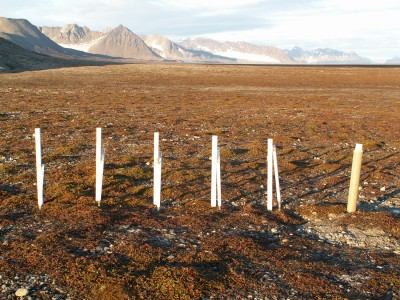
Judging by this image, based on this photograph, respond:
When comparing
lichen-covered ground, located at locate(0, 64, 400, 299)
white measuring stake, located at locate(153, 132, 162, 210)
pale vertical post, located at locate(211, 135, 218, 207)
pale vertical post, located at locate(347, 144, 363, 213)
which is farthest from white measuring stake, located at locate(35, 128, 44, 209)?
pale vertical post, located at locate(347, 144, 363, 213)

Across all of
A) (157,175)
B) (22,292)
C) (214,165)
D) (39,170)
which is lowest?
(22,292)

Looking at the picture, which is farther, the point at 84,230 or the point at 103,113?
the point at 103,113

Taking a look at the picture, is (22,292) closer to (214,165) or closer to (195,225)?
(195,225)

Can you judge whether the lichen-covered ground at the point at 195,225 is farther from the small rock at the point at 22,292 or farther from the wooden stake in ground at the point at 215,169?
the wooden stake in ground at the point at 215,169

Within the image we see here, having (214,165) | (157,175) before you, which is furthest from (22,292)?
(214,165)

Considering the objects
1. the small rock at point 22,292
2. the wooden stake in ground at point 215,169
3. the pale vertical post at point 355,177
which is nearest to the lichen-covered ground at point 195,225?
the small rock at point 22,292

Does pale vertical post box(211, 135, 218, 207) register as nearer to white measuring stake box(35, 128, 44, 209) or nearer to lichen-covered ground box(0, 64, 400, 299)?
lichen-covered ground box(0, 64, 400, 299)

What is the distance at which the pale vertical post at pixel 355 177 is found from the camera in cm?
1010

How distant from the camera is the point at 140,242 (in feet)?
28.1

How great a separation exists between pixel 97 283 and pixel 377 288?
439 centimetres

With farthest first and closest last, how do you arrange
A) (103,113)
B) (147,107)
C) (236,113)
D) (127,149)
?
(147,107) → (236,113) → (103,113) → (127,149)

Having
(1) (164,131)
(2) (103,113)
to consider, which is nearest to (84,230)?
(1) (164,131)

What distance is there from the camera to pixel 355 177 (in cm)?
1033

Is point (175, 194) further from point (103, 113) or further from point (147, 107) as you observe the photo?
point (147, 107)
